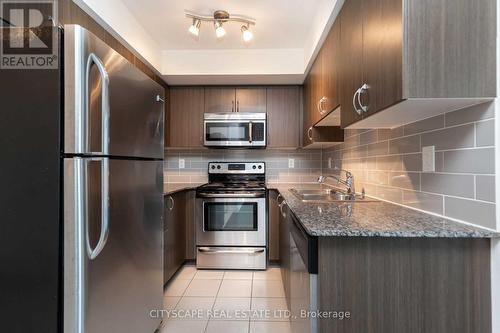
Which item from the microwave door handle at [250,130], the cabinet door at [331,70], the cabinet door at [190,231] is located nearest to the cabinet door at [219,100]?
the microwave door handle at [250,130]

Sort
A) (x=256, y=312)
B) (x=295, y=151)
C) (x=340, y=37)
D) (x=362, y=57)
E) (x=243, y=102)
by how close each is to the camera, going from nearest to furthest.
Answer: (x=362, y=57), (x=340, y=37), (x=256, y=312), (x=243, y=102), (x=295, y=151)

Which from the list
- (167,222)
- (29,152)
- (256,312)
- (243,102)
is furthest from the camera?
(243,102)

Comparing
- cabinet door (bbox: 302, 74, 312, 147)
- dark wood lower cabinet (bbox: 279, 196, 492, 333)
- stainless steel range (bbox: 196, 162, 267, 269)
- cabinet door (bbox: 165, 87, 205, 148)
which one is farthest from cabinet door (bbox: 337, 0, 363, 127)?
cabinet door (bbox: 165, 87, 205, 148)

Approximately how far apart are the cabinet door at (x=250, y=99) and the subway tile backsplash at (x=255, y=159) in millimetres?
527

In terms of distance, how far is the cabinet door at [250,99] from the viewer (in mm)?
3068

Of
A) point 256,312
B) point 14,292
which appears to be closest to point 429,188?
point 256,312

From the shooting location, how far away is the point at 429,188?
1226mm

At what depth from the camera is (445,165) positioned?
112 cm

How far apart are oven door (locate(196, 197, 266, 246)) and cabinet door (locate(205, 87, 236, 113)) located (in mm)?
1030

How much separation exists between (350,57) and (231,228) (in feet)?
6.60

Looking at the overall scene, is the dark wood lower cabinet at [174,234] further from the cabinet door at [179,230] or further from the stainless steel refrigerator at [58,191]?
the stainless steel refrigerator at [58,191]

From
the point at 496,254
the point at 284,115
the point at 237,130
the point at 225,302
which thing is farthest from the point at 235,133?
the point at 496,254

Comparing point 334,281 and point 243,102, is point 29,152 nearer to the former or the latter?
point 334,281

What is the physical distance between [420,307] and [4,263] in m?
1.58
